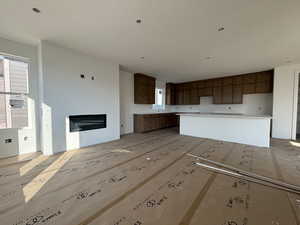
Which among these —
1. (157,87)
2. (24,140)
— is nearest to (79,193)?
(24,140)

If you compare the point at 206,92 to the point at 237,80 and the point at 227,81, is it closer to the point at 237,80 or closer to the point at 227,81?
the point at 227,81

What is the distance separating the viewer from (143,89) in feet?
22.0

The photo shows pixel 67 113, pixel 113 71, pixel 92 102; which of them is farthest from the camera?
pixel 113 71

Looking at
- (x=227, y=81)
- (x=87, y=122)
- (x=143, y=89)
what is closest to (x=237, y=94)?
(x=227, y=81)

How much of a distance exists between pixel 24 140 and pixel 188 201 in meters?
4.32

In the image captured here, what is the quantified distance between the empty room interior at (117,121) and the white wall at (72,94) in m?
0.03

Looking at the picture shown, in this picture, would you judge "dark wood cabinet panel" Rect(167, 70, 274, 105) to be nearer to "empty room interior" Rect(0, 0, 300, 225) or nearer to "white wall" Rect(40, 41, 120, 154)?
"empty room interior" Rect(0, 0, 300, 225)

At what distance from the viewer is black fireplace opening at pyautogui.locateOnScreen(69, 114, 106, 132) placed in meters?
3.99

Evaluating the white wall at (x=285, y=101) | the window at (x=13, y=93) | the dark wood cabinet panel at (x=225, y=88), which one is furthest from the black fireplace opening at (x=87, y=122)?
the white wall at (x=285, y=101)

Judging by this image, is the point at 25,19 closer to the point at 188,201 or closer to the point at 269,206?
the point at 188,201

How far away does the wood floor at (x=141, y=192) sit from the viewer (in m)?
1.50

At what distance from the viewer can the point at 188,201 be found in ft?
5.81

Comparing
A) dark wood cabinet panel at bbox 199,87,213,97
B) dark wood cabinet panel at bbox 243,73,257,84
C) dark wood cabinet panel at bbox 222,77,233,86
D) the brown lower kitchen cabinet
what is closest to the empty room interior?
dark wood cabinet panel at bbox 243,73,257,84

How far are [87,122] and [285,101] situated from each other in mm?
7313
